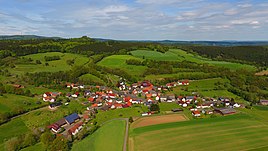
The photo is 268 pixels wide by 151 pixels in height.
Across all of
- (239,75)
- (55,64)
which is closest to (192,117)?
(239,75)

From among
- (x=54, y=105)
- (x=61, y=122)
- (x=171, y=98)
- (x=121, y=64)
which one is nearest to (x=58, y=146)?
(x=61, y=122)

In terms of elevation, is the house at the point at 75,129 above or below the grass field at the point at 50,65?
below

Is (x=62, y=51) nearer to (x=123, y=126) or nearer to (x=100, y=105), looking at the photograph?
(x=100, y=105)

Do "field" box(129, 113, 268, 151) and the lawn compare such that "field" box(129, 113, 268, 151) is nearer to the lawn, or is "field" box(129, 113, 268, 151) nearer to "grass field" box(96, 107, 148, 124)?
"grass field" box(96, 107, 148, 124)

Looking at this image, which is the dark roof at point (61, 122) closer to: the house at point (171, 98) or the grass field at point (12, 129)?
the grass field at point (12, 129)

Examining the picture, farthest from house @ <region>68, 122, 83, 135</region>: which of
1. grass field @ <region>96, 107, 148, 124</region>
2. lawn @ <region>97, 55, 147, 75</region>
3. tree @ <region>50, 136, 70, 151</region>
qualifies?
lawn @ <region>97, 55, 147, 75</region>

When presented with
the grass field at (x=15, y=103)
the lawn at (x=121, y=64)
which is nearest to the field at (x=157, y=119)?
the grass field at (x=15, y=103)

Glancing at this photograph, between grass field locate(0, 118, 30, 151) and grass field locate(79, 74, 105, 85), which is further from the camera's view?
grass field locate(79, 74, 105, 85)
